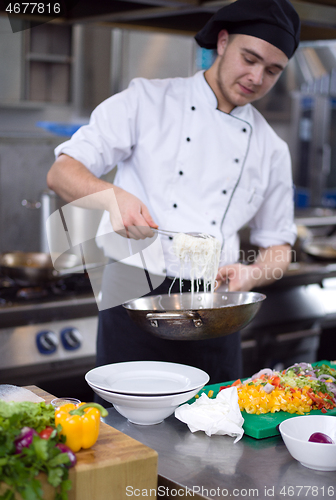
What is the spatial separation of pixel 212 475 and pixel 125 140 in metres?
1.14

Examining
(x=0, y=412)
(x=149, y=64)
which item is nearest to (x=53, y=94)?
(x=149, y=64)

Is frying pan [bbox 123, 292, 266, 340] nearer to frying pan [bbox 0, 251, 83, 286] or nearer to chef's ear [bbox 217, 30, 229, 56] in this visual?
chef's ear [bbox 217, 30, 229, 56]

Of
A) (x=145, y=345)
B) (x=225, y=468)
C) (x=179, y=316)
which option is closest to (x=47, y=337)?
(x=145, y=345)

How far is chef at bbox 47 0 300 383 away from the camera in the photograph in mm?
1944

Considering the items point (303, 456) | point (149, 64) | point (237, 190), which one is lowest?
point (303, 456)

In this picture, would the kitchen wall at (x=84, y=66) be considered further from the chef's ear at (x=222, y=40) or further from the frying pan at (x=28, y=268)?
the chef's ear at (x=222, y=40)

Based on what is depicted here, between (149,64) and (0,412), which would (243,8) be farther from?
(149,64)

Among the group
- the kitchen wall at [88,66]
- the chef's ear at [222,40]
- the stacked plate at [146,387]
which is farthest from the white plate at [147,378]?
the kitchen wall at [88,66]

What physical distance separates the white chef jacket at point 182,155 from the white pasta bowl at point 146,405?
0.58 meters

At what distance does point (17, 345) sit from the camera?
103 inches

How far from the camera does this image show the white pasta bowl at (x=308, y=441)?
126 cm

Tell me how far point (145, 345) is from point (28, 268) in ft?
3.33

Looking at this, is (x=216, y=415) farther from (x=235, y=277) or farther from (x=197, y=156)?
(x=197, y=156)

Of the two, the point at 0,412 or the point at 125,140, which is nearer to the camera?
the point at 0,412
